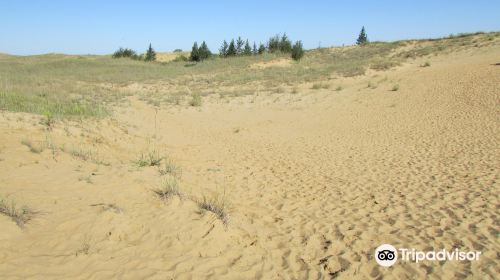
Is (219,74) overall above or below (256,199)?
above

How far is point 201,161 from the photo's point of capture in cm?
944

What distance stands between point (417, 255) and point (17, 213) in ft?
16.5

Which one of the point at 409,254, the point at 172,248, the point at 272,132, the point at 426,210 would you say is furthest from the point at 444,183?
the point at 272,132

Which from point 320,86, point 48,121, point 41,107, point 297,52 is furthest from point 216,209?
point 297,52

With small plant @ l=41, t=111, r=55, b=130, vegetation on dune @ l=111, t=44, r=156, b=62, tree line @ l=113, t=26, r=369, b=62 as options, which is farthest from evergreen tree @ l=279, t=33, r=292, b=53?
small plant @ l=41, t=111, r=55, b=130

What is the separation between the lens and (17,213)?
4680 mm

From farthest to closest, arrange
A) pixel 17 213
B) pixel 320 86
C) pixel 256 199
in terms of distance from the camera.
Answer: pixel 320 86
pixel 256 199
pixel 17 213

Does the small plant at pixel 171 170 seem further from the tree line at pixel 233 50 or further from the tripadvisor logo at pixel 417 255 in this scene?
the tree line at pixel 233 50

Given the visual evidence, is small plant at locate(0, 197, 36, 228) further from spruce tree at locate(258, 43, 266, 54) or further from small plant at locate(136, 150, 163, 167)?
spruce tree at locate(258, 43, 266, 54)

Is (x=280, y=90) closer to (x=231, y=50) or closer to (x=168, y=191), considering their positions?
(x=168, y=191)

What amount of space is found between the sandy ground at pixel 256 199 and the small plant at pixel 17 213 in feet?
0.27

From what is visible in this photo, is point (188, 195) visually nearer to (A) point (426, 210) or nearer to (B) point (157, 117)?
(A) point (426, 210)

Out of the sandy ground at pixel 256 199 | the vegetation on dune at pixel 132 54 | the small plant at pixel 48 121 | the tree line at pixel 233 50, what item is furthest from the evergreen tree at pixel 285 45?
the small plant at pixel 48 121

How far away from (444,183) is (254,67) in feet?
84.0
